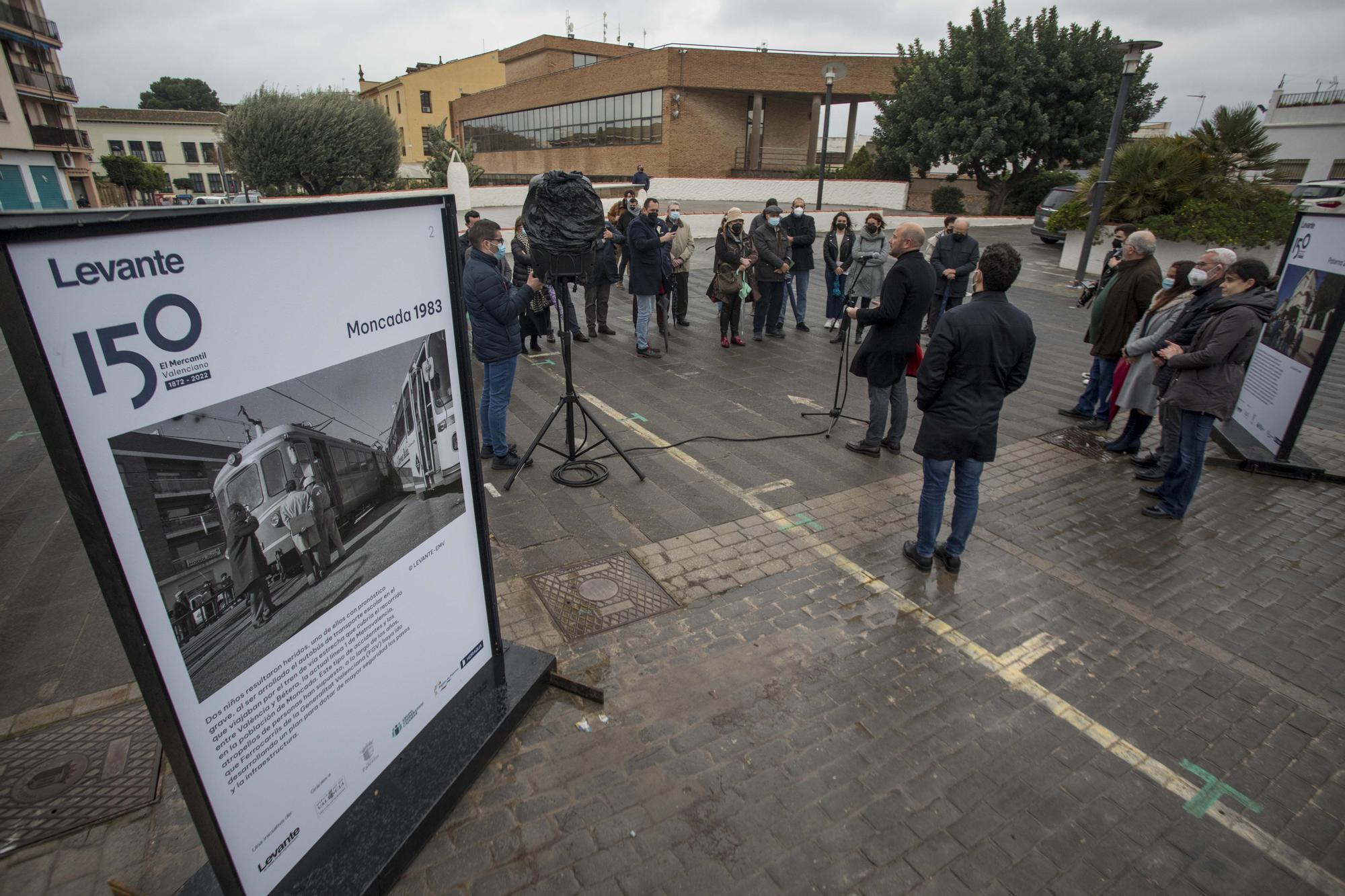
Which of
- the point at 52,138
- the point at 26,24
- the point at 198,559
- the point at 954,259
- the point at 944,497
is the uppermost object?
the point at 26,24

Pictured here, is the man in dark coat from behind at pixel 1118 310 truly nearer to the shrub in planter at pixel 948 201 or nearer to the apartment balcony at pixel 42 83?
the shrub in planter at pixel 948 201

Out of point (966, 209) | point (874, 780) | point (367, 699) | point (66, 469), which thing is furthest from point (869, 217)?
point (966, 209)

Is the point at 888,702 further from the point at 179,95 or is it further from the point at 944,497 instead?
the point at 179,95

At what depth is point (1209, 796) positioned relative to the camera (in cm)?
295

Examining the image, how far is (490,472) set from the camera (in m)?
5.96

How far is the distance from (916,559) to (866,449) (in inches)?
79.4

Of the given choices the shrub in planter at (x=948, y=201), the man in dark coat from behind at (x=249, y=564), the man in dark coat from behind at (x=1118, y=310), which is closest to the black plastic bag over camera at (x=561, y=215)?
the man in dark coat from behind at (x=249, y=564)

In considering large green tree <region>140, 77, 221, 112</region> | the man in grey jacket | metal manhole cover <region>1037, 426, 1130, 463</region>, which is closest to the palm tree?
the man in grey jacket

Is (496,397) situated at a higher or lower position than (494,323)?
lower

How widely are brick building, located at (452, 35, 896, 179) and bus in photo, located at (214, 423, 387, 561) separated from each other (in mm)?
37056

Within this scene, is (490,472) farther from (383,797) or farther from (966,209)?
(966,209)

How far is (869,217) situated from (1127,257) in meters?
3.30

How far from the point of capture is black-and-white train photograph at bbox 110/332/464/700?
1.67 metres

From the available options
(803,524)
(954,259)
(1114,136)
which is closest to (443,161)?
(1114,136)
